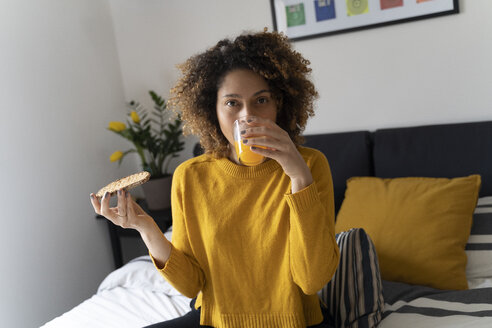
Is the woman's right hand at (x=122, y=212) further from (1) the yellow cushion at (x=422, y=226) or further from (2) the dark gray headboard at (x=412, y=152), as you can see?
(2) the dark gray headboard at (x=412, y=152)

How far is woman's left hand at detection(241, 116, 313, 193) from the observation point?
1037 millimetres

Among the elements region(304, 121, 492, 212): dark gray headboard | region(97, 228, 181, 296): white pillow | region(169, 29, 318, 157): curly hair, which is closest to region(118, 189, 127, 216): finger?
region(169, 29, 318, 157): curly hair

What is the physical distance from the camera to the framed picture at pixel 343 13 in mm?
2102

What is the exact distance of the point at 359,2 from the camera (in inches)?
87.4

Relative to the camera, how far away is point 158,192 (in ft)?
8.59

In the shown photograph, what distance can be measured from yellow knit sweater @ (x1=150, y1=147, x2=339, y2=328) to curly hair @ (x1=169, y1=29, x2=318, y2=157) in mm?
99

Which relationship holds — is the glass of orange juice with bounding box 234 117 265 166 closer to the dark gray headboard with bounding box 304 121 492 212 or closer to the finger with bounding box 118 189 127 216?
the finger with bounding box 118 189 127 216

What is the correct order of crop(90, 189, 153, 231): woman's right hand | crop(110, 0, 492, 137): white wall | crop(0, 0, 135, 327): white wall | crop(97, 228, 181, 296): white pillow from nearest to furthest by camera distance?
crop(90, 189, 153, 231): woman's right hand → crop(97, 228, 181, 296): white pillow → crop(110, 0, 492, 137): white wall → crop(0, 0, 135, 327): white wall

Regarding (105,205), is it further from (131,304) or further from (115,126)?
(115,126)

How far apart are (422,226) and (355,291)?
0.45 m

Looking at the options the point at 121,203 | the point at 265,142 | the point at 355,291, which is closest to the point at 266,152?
the point at 265,142

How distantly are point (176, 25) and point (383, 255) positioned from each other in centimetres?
181

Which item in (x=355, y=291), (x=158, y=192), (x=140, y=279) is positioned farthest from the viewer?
(x=158, y=192)

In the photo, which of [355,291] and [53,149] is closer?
[355,291]
